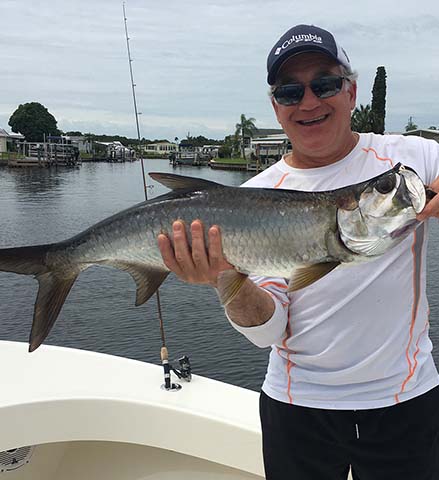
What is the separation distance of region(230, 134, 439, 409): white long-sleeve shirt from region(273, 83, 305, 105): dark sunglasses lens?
1.03 feet

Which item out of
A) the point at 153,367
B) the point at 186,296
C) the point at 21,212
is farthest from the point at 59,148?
the point at 153,367

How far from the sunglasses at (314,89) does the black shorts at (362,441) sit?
4.36 feet

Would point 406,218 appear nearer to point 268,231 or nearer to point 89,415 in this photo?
point 268,231

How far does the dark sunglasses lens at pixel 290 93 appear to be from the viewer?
240 cm

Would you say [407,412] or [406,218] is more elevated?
[406,218]

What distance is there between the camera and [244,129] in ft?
329

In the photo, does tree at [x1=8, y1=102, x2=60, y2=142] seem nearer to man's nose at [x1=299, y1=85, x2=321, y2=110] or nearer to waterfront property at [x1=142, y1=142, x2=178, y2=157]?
waterfront property at [x1=142, y1=142, x2=178, y2=157]

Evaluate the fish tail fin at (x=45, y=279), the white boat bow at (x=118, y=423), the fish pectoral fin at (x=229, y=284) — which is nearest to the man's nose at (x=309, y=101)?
the fish pectoral fin at (x=229, y=284)

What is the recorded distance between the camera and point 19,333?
11.9 meters

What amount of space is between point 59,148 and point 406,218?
95226 mm

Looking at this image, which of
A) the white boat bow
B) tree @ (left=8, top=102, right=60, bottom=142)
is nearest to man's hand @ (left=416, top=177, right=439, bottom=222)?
the white boat bow

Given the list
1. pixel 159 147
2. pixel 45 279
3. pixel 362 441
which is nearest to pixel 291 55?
pixel 45 279

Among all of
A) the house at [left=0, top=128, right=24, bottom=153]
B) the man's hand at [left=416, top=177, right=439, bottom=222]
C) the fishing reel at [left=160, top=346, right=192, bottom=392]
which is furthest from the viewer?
the house at [left=0, top=128, right=24, bottom=153]

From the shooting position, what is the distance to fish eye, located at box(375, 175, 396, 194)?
2.03 meters
